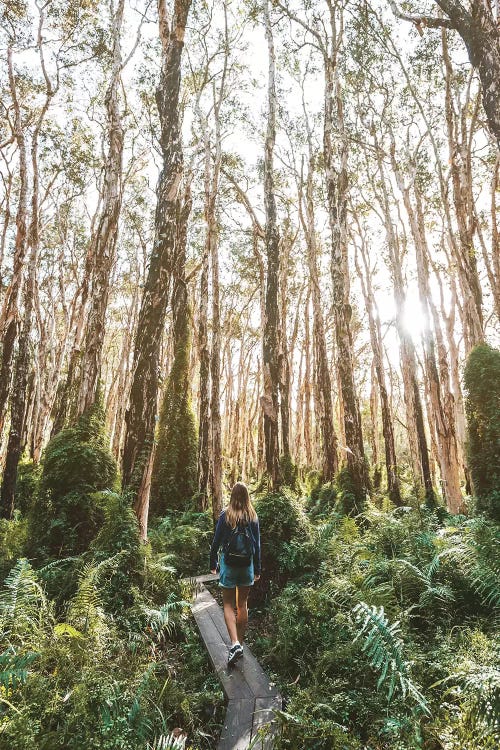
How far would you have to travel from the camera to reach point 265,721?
11.1 ft

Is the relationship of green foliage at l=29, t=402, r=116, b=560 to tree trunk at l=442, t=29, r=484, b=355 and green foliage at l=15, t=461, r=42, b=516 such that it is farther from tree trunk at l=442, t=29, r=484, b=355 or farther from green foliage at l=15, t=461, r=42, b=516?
tree trunk at l=442, t=29, r=484, b=355

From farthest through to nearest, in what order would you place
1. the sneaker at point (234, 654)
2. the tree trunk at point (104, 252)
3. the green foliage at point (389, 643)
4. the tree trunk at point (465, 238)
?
the tree trunk at point (465, 238) < the tree trunk at point (104, 252) < the sneaker at point (234, 654) < the green foliage at point (389, 643)

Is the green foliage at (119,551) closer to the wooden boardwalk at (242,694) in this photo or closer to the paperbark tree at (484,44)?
the wooden boardwalk at (242,694)

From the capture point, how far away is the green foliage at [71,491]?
240 inches

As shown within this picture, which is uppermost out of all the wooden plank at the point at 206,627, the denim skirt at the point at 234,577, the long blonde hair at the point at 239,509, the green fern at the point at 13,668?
the long blonde hair at the point at 239,509

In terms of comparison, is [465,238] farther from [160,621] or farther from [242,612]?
[160,621]

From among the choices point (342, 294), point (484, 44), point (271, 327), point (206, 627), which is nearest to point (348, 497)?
point (271, 327)

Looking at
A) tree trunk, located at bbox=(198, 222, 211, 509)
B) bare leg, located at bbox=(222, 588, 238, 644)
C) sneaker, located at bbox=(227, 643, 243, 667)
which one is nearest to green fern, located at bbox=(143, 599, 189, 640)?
bare leg, located at bbox=(222, 588, 238, 644)

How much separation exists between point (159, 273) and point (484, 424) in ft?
22.2

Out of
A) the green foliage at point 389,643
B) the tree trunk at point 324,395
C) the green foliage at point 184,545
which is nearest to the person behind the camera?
the green foliage at point 389,643

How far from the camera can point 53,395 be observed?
1877 centimetres

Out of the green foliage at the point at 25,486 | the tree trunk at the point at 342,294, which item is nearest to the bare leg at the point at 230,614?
the tree trunk at the point at 342,294

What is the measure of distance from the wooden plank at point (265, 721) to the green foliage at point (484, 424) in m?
5.57

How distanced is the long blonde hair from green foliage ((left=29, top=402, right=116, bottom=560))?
94.6 inches
